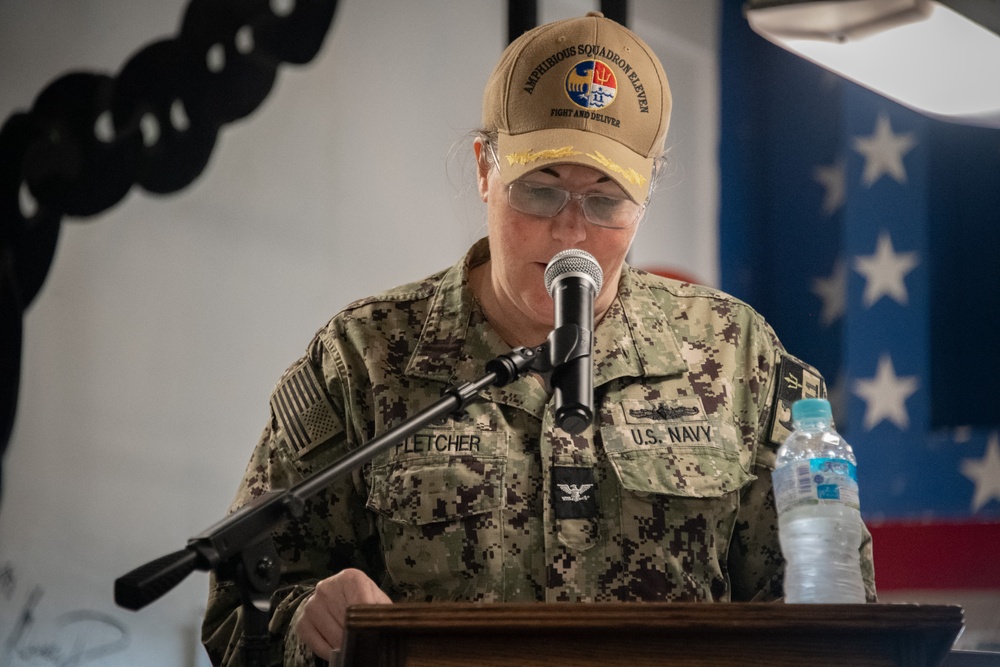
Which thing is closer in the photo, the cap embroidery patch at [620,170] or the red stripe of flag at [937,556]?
the cap embroidery patch at [620,170]

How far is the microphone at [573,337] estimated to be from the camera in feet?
4.27

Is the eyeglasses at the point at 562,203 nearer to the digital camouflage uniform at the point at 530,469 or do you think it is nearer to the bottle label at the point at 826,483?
the digital camouflage uniform at the point at 530,469

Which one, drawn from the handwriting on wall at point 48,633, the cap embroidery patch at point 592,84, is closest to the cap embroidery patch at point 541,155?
the cap embroidery patch at point 592,84

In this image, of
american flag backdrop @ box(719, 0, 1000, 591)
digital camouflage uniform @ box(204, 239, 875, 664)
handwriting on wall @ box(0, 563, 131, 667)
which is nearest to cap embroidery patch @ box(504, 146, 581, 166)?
digital camouflage uniform @ box(204, 239, 875, 664)

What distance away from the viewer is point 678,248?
355 centimetres

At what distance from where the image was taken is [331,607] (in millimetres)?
1569

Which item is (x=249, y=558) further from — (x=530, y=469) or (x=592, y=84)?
(x=592, y=84)

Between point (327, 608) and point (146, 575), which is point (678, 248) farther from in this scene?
point (146, 575)

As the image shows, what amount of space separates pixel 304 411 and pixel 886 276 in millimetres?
2051

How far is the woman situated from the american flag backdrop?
1336 mm

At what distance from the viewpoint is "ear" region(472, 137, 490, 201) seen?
2.05 meters

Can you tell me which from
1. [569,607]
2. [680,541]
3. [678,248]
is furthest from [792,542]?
[678,248]

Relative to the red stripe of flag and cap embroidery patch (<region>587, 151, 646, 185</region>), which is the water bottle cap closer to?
cap embroidery patch (<region>587, 151, 646, 185</region>)

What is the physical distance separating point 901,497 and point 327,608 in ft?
7.09
